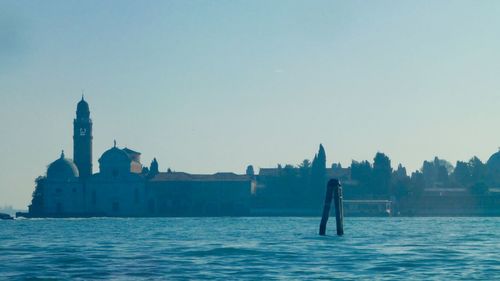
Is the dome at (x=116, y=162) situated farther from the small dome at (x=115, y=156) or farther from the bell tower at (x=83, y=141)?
the bell tower at (x=83, y=141)

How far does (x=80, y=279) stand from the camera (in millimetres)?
18266

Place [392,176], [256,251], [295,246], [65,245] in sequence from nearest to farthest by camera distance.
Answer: [256,251], [295,246], [65,245], [392,176]

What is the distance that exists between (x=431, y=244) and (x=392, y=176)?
79663mm

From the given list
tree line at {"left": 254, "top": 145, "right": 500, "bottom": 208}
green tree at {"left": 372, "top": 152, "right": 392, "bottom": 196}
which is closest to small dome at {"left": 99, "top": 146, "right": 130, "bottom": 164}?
tree line at {"left": 254, "top": 145, "right": 500, "bottom": 208}

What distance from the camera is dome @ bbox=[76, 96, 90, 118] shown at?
103 m

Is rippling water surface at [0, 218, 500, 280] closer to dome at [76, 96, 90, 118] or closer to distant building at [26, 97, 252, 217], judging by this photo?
distant building at [26, 97, 252, 217]

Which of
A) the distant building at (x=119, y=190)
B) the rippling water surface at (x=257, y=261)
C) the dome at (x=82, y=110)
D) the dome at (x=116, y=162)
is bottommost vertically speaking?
the rippling water surface at (x=257, y=261)

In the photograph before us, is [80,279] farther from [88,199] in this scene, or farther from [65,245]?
[88,199]

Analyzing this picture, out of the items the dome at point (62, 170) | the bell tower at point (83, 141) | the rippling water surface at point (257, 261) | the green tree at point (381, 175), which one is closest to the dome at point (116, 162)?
the bell tower at point (83, 141)

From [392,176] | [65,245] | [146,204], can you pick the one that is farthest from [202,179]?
[65,245]

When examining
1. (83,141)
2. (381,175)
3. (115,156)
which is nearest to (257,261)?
(115,156)

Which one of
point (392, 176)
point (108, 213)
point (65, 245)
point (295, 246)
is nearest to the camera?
point (295, 246)

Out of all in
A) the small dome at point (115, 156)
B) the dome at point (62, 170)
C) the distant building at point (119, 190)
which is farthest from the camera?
the dome at point (62, 170)

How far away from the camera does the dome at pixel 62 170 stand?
102 metres
